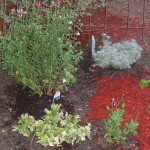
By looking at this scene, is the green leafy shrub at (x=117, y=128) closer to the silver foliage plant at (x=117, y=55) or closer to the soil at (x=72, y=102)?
the soil at (x=72, y=102)

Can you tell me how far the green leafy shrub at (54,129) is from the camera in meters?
4.03

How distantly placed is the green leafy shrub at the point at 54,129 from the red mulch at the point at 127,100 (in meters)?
0.44

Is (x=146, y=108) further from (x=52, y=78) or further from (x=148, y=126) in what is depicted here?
(x=52, y=78)

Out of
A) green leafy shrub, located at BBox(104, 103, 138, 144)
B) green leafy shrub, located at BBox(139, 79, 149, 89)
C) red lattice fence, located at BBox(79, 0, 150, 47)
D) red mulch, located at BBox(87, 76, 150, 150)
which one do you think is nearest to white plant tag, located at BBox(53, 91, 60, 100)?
red mulch, located at BBox(87, 76, 150, 150)

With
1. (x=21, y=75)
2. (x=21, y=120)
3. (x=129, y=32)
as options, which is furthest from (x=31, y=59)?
(x=129, y=32)

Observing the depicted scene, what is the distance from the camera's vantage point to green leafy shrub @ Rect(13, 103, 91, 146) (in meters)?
4.03

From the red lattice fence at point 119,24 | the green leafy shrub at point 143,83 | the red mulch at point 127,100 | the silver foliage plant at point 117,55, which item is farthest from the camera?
the red lattice fence at point 119,24

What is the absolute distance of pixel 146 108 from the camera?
462 cm

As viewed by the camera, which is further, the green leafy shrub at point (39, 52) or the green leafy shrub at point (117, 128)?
the green leafy shrub at point (39, 52)

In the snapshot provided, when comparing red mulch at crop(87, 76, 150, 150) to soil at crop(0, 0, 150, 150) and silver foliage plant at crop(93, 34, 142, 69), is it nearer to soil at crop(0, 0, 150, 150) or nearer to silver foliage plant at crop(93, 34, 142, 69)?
soil at crop(0, 0, 150, 150)

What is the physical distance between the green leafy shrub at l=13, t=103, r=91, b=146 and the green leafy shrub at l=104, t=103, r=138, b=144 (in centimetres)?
20

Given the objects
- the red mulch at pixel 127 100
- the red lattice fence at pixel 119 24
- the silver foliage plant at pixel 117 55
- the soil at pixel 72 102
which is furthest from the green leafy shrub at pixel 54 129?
the red lattice fence at pixel 119 24

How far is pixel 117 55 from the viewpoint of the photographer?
5285mm

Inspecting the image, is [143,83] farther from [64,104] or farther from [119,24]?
[119,24]
